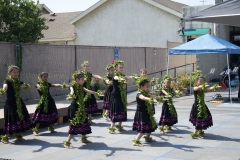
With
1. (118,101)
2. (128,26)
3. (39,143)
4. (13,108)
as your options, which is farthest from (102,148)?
(128,26)

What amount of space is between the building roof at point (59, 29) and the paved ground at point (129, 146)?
2184 cm

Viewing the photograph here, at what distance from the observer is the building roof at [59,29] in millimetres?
32031

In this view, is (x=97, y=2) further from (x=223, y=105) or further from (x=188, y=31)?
(x=223, y=105)

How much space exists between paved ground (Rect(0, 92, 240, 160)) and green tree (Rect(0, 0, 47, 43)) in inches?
539

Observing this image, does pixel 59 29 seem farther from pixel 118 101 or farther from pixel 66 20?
pixel 118 101

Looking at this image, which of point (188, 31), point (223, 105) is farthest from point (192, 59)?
point (223, 105)

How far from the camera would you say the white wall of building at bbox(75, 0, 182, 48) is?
92.0 feet

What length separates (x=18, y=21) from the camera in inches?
907

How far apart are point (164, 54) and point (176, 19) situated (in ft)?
16.1

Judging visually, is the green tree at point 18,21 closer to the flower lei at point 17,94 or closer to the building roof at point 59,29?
the building roof at point 59,29

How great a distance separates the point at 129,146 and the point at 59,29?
26.8 metres

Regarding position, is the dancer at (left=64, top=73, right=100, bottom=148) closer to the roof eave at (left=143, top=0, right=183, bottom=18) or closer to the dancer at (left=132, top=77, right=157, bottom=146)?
the dancer at (left=132, top=77, right=157, bottom=146)

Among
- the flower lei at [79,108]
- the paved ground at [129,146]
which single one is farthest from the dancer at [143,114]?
the flower lei at [79,108]

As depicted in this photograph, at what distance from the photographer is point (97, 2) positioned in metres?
30.8
